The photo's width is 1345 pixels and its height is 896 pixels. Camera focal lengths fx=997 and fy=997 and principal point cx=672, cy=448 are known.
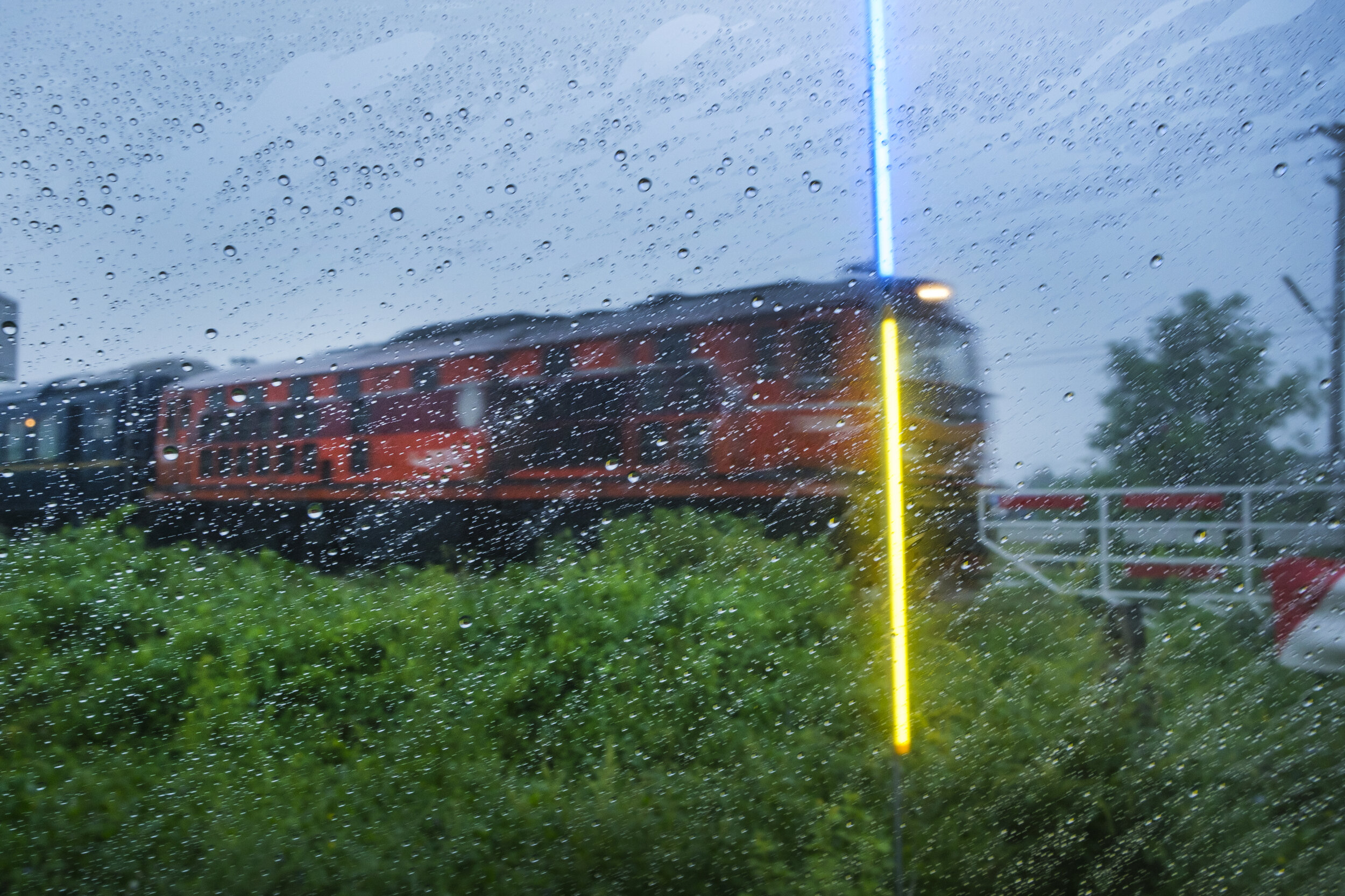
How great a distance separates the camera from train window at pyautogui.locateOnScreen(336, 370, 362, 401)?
1.00m

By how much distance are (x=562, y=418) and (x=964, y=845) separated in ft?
2.50

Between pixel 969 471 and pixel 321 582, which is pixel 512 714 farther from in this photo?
pixel 969 471

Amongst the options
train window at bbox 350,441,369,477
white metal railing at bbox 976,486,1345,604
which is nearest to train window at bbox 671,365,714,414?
train window at bbox 350,441,369,477

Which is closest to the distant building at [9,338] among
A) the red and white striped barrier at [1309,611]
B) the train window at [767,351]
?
the train window at [767,351]

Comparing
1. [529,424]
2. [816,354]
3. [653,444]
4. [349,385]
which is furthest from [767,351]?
[349,385]

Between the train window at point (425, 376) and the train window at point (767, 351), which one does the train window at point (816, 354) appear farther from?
the train window at point (425, 376)

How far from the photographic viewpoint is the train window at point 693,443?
103 centimetres

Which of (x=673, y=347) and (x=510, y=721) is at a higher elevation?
(x=673, y=347)

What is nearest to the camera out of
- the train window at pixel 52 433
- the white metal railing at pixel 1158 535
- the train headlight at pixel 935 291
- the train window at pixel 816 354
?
the train window at pixel 52 433

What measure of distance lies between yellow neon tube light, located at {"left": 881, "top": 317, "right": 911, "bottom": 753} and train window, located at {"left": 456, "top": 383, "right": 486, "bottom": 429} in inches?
17.3

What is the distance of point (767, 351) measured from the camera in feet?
3.49

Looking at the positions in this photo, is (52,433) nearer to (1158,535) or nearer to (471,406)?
(471,406)

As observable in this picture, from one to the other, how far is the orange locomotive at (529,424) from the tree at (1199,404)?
0.51 metres

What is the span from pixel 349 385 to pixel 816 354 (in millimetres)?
489
